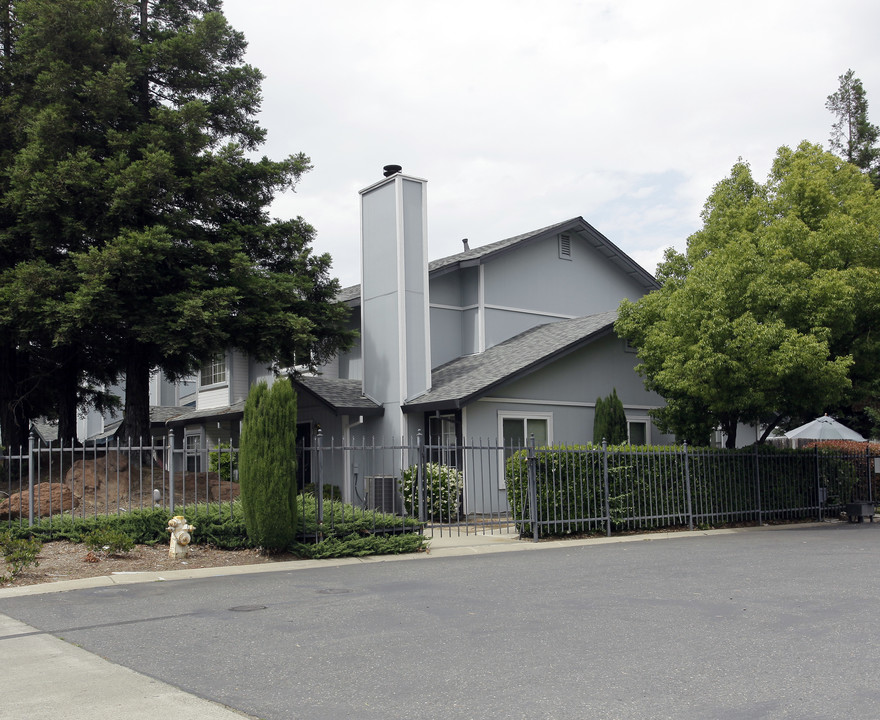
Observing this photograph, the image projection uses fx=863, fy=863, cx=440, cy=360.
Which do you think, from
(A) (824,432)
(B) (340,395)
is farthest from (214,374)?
(A) (824,432)

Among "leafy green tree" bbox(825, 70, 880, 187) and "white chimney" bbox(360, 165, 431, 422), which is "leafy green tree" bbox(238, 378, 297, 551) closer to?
"white chimney" bbox(360, 165, 431, 422)

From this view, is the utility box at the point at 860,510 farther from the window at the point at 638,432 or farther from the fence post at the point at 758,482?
the window at the point at 638,432

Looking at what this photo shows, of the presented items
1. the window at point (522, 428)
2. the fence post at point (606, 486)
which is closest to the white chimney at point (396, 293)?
the window at point (522, 428)

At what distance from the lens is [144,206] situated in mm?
18266

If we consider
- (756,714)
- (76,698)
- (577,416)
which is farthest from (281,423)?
(577,416)

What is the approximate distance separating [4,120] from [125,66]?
3.23 meters

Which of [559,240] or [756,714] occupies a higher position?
[559,240]

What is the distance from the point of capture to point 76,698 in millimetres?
5680

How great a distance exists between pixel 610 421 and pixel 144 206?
1224 centimetres

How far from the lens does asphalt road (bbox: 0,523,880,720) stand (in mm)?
5480

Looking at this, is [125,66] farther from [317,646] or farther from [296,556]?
[317,646]

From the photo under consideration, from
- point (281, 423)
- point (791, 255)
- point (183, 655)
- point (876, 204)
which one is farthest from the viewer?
point (876, 204)

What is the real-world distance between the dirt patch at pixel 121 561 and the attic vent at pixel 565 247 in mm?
15814

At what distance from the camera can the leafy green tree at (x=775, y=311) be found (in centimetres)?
1762
